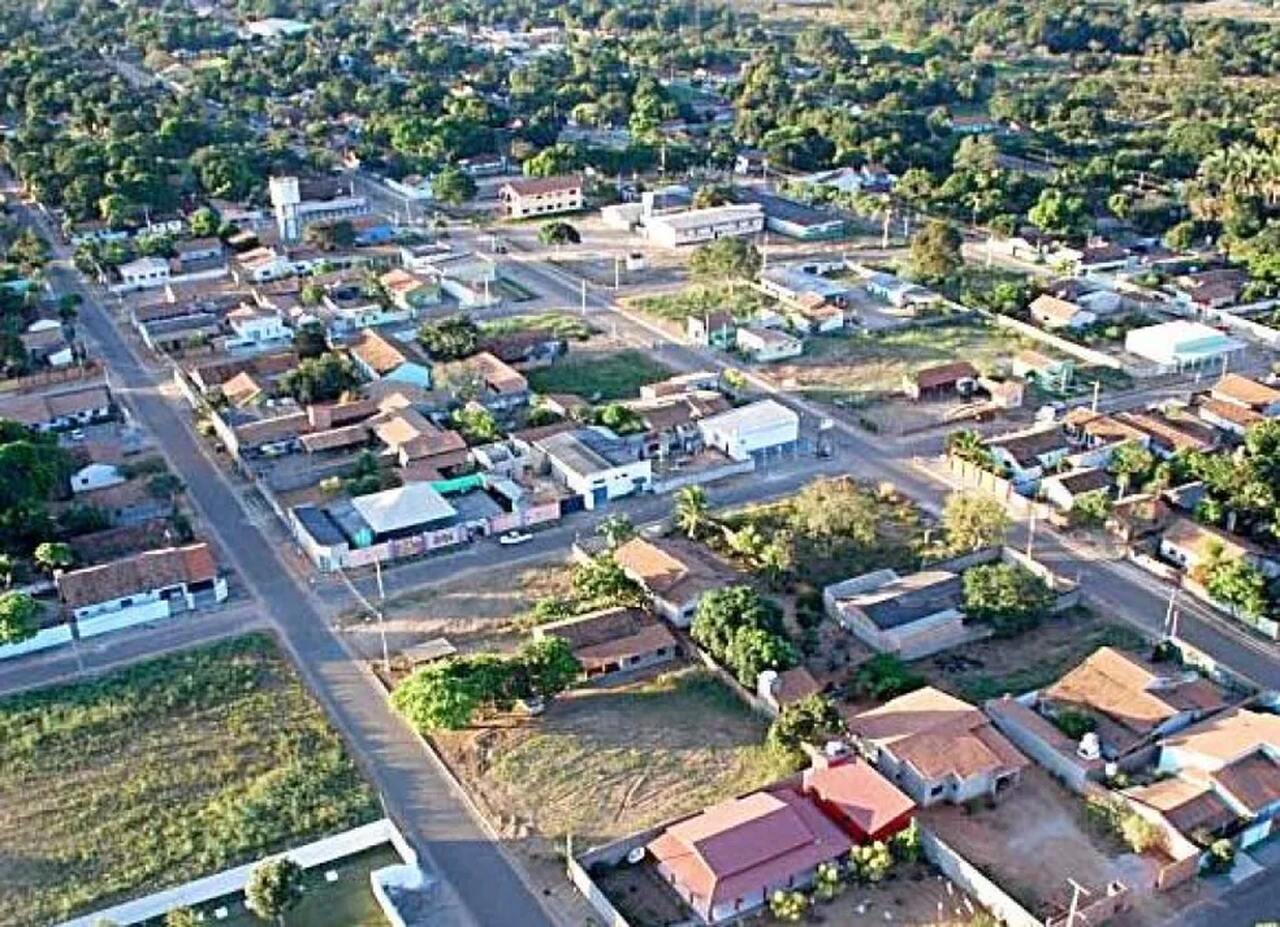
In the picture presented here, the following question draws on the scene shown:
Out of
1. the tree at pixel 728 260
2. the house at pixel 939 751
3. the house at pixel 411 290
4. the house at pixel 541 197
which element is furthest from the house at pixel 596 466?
the house at pixel 541 197

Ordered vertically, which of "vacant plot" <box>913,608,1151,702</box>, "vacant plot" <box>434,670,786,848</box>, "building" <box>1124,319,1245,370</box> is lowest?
"vacant plot" <box>434,670,786,848</box>

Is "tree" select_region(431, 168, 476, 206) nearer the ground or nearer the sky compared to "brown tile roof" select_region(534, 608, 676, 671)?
nearer the sky

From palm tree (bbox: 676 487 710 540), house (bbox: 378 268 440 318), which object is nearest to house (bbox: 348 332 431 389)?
house (bbox: 378 268 440 318)

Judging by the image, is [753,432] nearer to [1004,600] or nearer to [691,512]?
[691,512]

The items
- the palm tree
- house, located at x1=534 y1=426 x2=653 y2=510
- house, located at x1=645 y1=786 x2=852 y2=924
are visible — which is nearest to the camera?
house, located at x1=645 y1=786 x2=852 y2=924

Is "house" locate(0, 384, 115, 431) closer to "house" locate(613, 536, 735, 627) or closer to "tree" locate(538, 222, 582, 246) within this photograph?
"house" locate(613, 536, 735, 627)

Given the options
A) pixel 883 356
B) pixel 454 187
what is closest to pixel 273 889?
pixel 883 356

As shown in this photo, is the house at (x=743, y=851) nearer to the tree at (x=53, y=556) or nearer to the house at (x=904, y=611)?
the house at (x=904, y=611)

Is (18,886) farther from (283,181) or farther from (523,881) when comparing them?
(283,181)
